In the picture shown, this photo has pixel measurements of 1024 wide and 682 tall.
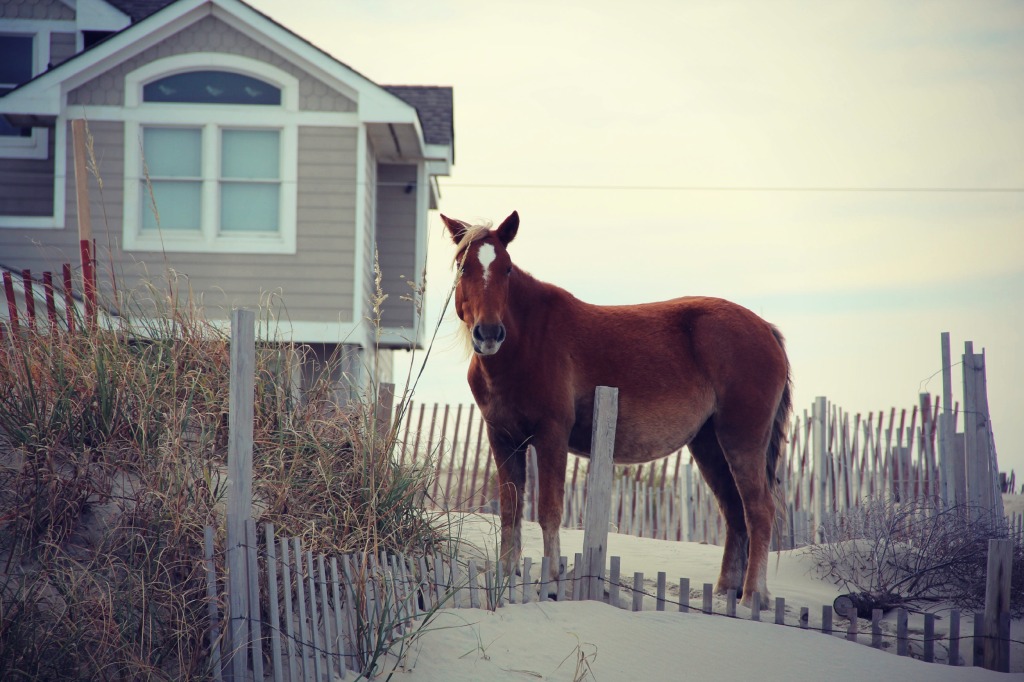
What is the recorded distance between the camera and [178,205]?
1470 centimetres

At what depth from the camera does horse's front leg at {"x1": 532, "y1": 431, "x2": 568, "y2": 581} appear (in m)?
7.01

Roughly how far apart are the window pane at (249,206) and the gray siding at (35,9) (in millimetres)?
5236

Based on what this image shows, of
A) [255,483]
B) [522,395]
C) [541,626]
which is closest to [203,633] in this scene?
[255,483]

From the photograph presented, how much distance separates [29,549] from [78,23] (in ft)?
43.5

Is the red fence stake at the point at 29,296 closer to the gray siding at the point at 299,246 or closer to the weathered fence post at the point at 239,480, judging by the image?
the weathered fence post at the point at 239,480

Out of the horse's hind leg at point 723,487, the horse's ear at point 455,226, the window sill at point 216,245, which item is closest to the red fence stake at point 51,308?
the horse's ear at point 455,226

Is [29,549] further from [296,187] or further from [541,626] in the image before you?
[296,187]

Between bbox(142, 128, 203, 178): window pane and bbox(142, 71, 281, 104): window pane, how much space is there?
0.51m

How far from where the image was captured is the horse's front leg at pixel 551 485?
7012 mm

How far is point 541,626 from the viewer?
20.7 feet

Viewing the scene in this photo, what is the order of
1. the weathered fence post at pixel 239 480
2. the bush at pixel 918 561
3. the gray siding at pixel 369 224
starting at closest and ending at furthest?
the weathered fence post at pixel 239 480, the bush at pixel 918 561, the gray siding at pixel 369 224

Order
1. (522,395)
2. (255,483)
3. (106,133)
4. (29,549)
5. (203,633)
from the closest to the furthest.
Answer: (203,633) < (29,549) < (255,483) < (522,395) < (106,133)

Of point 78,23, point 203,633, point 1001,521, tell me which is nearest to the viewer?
point 203,633

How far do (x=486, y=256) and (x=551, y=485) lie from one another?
1.72 metres
